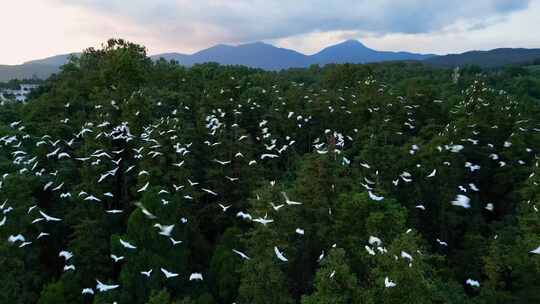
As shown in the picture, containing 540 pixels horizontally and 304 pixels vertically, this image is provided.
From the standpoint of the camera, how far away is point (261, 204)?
2430 centimetres

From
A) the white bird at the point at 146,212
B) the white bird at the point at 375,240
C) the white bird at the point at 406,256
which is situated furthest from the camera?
the white bird at the point at 146,212

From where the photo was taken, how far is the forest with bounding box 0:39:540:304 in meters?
21.6

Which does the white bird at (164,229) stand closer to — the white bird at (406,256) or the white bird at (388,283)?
the white bird at (388,283)

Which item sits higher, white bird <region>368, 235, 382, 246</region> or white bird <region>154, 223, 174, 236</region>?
white bird <region>368, 235, 382, 246</region>

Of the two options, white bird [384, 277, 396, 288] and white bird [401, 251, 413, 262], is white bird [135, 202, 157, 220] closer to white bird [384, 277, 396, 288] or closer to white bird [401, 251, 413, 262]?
white bird [384, 277, 396, 288]

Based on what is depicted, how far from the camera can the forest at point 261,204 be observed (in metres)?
21.6

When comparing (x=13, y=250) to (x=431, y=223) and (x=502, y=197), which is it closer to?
(x=431, y=223)

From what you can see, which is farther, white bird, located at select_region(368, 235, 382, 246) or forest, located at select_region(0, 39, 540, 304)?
forest, located at select_region(0, 39, 540, 304)

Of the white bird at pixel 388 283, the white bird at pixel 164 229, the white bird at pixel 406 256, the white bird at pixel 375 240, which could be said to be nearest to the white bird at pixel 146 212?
the white bird at pixel 164 229

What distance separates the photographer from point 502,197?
42.0 m

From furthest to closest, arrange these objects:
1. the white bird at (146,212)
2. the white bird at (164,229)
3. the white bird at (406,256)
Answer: the white bird at (146,212) → the white bird at (164,229) → the white bird at (406,256)

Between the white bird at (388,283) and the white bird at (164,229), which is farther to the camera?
the white bird at (164,229)

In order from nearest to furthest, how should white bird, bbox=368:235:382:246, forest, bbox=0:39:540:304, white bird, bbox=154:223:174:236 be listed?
white bird, bbox=368:235:382:246, forest, bbox=0:39:540:304, white bird, bbox=154:223:174:236

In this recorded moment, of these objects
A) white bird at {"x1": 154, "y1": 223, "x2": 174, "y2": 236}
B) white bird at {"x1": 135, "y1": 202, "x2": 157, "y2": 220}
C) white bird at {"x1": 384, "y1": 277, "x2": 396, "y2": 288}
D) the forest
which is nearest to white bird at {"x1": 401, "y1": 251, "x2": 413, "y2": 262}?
the forest
